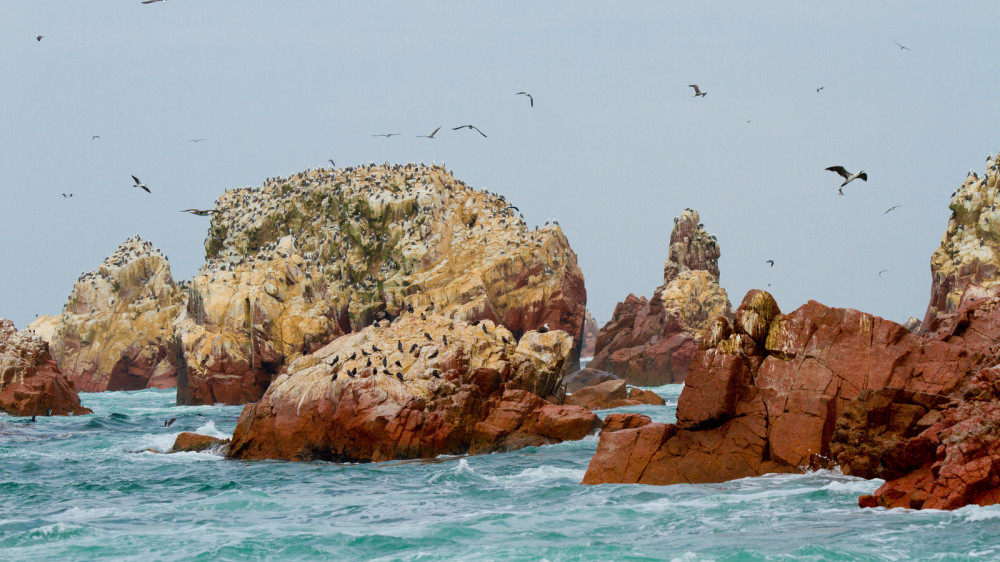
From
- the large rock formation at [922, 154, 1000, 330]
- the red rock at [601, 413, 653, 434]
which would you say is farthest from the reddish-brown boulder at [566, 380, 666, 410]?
the large rock formation at [922, 154, 1000, 330]

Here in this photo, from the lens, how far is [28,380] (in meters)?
47.9

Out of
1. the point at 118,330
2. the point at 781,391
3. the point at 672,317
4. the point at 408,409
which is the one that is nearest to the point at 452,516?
the point at 781,391

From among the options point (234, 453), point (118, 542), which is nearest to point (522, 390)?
point (234, 453)

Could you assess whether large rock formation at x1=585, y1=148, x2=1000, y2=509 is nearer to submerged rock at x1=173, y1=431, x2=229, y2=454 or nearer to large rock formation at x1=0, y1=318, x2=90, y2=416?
submerged rock at x1=173, y1=431, x2=229, y2=454

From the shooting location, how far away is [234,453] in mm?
29797

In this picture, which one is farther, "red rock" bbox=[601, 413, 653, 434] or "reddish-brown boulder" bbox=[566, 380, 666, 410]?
"reddish-brown boulder" bbox=[566, 380, 666, 410]

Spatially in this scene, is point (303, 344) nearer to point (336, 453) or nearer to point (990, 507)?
point (336, 453)

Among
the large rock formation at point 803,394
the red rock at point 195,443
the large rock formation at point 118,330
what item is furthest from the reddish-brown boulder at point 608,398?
the large rock formation at point 118,330

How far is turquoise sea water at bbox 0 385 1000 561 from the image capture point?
49.4 ft

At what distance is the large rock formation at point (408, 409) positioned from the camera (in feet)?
92.5

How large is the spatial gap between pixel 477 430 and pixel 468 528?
1125 centimetres

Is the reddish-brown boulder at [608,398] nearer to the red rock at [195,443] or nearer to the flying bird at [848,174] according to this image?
the red rock at [195,443]

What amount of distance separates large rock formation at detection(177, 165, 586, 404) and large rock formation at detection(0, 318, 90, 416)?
427 inches

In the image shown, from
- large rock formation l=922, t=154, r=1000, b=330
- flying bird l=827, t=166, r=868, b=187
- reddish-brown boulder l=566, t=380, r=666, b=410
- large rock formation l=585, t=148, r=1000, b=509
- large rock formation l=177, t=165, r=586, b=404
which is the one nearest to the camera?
large rock formation l=585, t=148, r=1000, b=509
